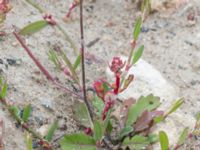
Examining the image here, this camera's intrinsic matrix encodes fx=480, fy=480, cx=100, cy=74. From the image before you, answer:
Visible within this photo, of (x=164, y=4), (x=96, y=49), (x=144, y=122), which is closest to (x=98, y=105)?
(x=144, y=122)

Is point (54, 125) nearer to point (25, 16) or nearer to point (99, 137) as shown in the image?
point (99, 137)

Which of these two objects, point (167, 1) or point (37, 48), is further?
point (167, 1)

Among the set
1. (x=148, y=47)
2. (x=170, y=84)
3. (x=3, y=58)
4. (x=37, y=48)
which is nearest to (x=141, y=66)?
(x=170, y=84)

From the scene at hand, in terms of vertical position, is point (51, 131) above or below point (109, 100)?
below

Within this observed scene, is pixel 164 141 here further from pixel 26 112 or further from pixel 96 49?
pixel 96 49

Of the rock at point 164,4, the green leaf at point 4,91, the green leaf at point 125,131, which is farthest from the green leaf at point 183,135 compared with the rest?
the rock at point 164,4

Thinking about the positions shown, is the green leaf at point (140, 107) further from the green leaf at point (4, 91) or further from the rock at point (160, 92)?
the green leaf at point (4, 91)
